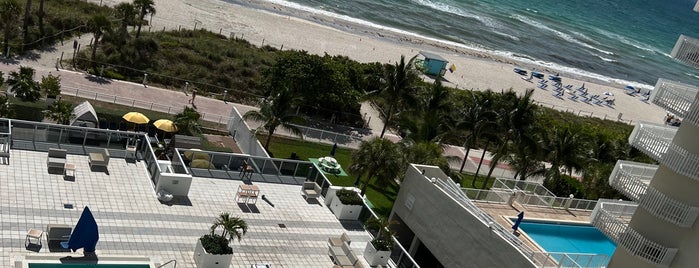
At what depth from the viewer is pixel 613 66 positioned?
12444 centimetres

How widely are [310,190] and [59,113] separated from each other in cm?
1434

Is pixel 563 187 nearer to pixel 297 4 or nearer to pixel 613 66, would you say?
pixel 297 4

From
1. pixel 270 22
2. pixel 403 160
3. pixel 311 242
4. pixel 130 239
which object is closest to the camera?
pixel 130 239

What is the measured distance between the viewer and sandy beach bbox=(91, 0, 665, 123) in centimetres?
7694

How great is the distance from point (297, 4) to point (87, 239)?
8287 centimetres

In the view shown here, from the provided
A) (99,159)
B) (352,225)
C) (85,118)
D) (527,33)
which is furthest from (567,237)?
(527,33)

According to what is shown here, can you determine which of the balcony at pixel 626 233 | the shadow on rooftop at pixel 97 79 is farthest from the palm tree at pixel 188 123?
the balcony at pixel 626 233

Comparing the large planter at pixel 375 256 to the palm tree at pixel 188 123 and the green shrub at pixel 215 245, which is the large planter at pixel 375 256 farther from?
the palm tree at pixel 188 123

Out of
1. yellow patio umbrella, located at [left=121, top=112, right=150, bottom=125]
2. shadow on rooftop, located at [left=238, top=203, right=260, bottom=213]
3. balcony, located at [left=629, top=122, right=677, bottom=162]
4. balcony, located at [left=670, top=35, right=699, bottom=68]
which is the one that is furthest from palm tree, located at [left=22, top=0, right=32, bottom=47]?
balcony, located at [left=670, top=35, right=699, bottom=68]

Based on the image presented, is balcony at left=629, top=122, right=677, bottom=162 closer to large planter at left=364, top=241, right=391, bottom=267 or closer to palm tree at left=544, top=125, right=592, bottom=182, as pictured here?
large planter at left=364, top=241, right=391, bottom=267

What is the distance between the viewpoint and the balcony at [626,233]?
72.0 ft

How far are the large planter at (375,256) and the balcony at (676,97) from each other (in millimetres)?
11075

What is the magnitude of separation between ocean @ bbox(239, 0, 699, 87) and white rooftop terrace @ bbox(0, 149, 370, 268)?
240 feet

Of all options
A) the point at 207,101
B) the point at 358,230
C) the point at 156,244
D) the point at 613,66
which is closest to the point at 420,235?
the point at 358,230
